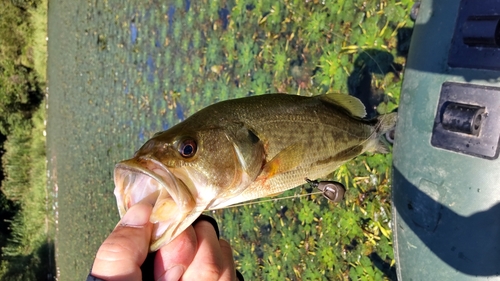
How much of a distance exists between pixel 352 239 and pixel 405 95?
6.37ft

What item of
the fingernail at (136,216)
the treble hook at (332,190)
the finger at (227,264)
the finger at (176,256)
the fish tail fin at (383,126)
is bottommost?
the finger at (227,264)

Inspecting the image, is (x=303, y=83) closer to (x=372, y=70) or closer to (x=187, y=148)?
(x=372, y=70)

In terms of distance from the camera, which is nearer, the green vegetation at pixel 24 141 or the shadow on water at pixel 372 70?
the shadow on water at pixel 372 70

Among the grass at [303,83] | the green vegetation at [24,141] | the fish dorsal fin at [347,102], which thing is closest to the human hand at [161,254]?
the fish dorsal fin at [347,102]

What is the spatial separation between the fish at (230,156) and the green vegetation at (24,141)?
10.7 meters

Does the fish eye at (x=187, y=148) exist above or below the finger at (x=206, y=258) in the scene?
above

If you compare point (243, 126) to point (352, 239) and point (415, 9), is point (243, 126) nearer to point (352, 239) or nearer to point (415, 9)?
point (415, 9)

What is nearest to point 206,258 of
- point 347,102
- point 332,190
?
point 332,190

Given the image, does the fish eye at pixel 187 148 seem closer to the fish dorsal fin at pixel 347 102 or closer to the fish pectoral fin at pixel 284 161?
the fish pectoral fin at pixel 284 161

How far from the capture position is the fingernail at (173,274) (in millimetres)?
1658

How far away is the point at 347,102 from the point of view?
93.3 inches

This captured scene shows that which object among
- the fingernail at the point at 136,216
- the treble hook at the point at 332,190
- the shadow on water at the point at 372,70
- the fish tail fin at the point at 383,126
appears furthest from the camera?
the shadow on water at the point at 372,70

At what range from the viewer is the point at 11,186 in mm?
11133

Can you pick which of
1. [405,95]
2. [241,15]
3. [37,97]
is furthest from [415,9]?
[37,97]
